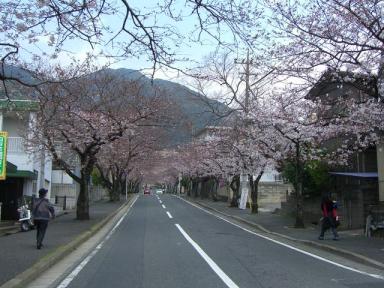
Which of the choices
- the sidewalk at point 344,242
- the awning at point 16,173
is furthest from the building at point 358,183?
the awning at point 16,173

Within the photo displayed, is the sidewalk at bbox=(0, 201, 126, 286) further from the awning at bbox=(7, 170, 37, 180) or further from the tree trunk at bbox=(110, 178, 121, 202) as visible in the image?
the tree trunk at bbox=(110, 178, 121, 202)

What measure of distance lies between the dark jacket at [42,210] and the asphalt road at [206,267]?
1683mm

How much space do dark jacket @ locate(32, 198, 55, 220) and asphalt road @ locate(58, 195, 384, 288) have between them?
168 cm

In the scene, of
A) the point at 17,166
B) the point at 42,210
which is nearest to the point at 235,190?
the point at 17,166

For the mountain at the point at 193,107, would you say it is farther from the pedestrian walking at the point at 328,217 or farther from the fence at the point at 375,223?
the fence at the point at 375,223

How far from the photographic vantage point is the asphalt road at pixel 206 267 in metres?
9.98

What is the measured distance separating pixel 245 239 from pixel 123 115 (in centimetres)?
1040

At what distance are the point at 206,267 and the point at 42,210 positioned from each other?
5393 mm

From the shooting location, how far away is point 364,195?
22375mm

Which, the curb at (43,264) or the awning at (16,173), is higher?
the awning at (16,173)

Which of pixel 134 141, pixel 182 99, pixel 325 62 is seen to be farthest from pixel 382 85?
pixel 134 141

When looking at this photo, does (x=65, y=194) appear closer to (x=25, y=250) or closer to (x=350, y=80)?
(x=25, y=250)

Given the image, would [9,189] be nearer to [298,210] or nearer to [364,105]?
[298,210]

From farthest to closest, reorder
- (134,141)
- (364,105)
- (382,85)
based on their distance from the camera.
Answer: (134,141), (364,105), (382,85)
